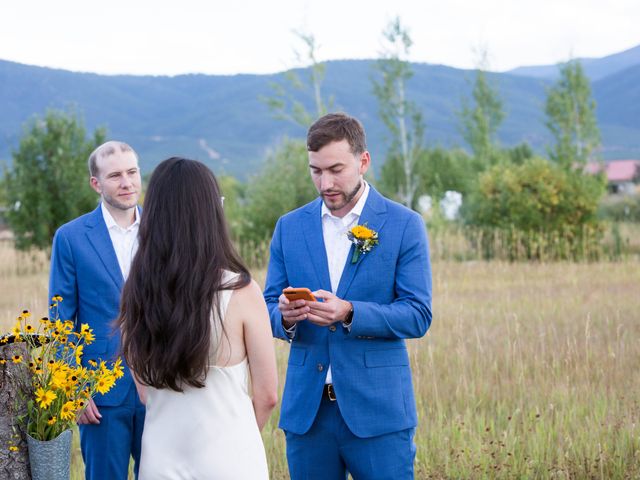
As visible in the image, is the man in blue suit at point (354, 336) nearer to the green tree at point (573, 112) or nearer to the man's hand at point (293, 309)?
the man's hand at point (293, 309)

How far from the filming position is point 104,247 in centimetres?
455

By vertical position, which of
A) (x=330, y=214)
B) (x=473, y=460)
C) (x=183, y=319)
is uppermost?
(x=330, y=214)

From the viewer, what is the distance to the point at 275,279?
4078 mm

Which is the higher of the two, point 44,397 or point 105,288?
point 105,288

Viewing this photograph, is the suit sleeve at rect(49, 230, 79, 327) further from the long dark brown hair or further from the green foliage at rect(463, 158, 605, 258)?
the green foliage at rect(463, 158, 605, 258)

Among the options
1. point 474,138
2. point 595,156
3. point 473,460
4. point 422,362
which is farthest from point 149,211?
point 474,138

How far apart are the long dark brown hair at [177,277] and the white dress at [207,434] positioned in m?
0.06

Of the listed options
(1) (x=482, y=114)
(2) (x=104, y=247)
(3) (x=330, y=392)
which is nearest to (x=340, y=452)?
(3) (x=330, y=392)

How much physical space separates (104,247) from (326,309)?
4.92 feet

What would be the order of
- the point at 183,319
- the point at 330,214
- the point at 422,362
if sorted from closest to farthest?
the point at 183,319 → the point at 330,214 → the point at 422,362

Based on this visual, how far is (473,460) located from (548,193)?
14.9 meters

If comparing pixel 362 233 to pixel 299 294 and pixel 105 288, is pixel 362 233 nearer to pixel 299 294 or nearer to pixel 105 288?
pixel 299 294

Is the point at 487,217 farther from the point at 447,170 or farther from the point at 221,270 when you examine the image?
the point at 447,170

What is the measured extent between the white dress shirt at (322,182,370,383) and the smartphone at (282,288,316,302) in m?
0.41
